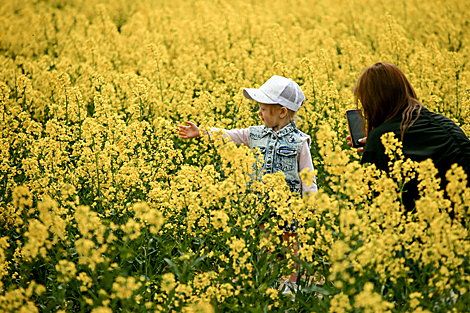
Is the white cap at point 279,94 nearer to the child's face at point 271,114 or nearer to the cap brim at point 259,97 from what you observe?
the cap brim at point 259,97

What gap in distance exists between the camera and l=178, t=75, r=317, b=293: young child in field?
4418 mm

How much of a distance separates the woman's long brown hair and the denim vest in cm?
70

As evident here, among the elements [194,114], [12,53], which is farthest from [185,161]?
[12,53]

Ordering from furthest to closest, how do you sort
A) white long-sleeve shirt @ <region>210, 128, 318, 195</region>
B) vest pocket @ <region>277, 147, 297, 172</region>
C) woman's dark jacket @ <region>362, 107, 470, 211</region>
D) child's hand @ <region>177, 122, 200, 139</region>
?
child's hand @ <region>177, 122, 200, 139</region> → vest pocket @ <region>277, 147, 297, 172</region> → white long-sleeve shirt @ <region>210, 128, 318, 195</region> → woman's dark jacket @ <region>362, 107, 470, 211</region>

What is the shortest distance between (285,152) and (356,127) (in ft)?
2.58

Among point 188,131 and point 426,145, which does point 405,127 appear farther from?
point 188,131

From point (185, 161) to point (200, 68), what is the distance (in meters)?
3.00

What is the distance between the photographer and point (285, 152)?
4.41 meters

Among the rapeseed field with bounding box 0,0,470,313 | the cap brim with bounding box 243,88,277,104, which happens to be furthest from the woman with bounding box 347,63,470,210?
the cap brim with bounding box 243,88,277,104

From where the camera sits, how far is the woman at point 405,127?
361 centimetres

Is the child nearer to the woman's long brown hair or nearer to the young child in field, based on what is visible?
the young child in field

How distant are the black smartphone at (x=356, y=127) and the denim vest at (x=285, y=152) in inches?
18.4

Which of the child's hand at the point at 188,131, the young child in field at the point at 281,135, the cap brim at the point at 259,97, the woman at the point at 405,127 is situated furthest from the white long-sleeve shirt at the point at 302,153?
the woman at the point at 405,127

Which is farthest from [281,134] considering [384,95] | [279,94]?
[384,95]
